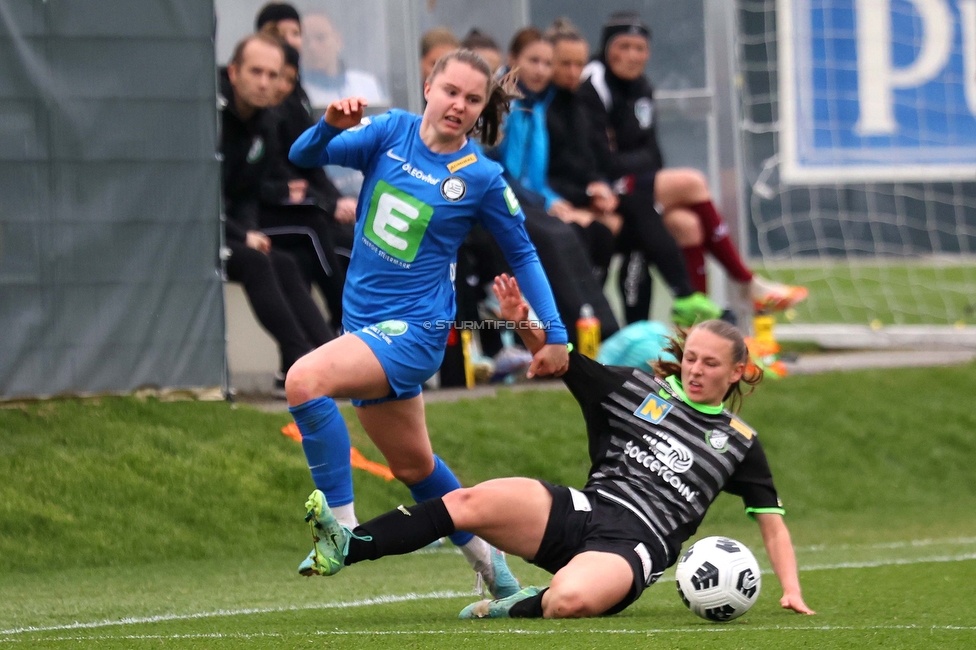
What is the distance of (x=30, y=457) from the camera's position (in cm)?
654

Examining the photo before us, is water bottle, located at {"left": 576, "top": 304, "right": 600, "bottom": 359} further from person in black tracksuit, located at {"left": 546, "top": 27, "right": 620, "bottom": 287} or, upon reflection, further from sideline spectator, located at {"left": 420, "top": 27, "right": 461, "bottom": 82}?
sideline spectator, located at {"left": 420, "top": 27, "right": 461, "bottom": 82}

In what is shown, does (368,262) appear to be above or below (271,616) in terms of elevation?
above

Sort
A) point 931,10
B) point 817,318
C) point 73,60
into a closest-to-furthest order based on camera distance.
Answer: point 73,60 < point 817,318 < point 931,10

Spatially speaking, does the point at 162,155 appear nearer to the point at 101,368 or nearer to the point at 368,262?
the point at 101,368

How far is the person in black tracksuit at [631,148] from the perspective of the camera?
361 inches

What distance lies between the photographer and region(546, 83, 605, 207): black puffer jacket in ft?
29.8

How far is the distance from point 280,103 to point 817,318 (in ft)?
24.4

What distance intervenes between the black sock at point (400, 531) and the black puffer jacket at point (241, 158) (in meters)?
3.69

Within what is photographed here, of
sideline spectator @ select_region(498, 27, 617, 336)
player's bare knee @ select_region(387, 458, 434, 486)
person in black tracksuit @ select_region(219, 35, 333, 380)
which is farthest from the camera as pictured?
sideline spectator @ select_region(498, 27, 617, 336)

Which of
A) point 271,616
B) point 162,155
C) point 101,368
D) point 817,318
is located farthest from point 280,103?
point 817,318

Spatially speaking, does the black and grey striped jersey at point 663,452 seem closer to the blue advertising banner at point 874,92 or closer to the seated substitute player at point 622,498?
the seated substitute player at point 622,498

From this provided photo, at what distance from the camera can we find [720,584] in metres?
4.41

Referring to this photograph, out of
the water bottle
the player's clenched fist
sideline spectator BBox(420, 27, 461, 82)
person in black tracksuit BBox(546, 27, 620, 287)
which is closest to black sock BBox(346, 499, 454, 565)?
the player's clenched fist

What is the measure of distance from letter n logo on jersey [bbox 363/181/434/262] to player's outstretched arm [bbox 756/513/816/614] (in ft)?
5.08
